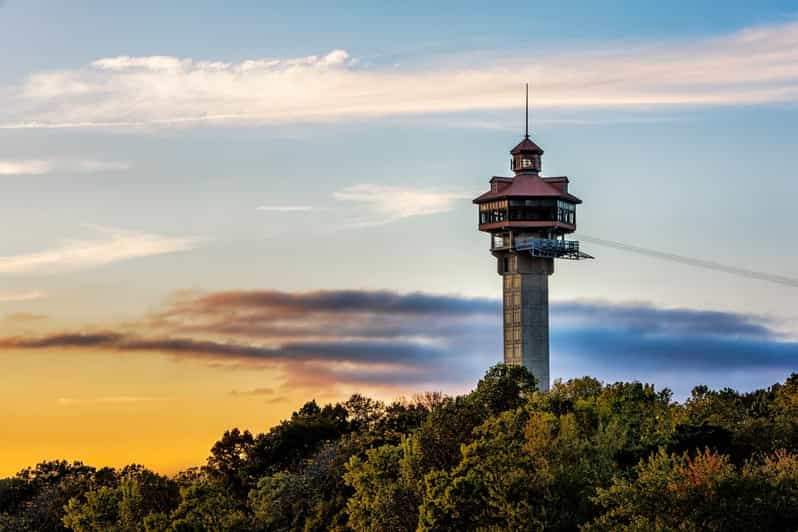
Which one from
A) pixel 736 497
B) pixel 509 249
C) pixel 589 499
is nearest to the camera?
pixel 736 497

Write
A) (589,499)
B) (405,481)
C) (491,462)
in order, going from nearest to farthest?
(589,499)
(491,462)
(405,481)

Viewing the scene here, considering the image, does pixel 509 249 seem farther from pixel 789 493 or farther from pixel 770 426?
pixel 789 493

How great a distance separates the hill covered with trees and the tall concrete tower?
18.6 meters

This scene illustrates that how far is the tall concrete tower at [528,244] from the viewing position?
436 feet

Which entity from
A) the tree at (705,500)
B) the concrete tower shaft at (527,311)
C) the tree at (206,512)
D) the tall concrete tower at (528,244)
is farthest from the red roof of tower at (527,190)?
the tree at (705,500)

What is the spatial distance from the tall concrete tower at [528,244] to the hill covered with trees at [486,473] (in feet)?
60.9

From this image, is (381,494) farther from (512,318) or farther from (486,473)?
(512,318)

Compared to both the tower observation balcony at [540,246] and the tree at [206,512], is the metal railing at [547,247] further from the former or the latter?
the tree at [206,512]

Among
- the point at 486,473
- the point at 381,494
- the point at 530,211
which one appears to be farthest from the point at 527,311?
the point at 486,473

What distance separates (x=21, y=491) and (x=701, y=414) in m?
50.8

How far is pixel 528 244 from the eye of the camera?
439 ft

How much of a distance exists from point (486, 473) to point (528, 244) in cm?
5844

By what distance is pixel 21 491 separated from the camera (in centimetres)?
11412

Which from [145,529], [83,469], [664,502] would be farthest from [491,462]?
[83,469]
